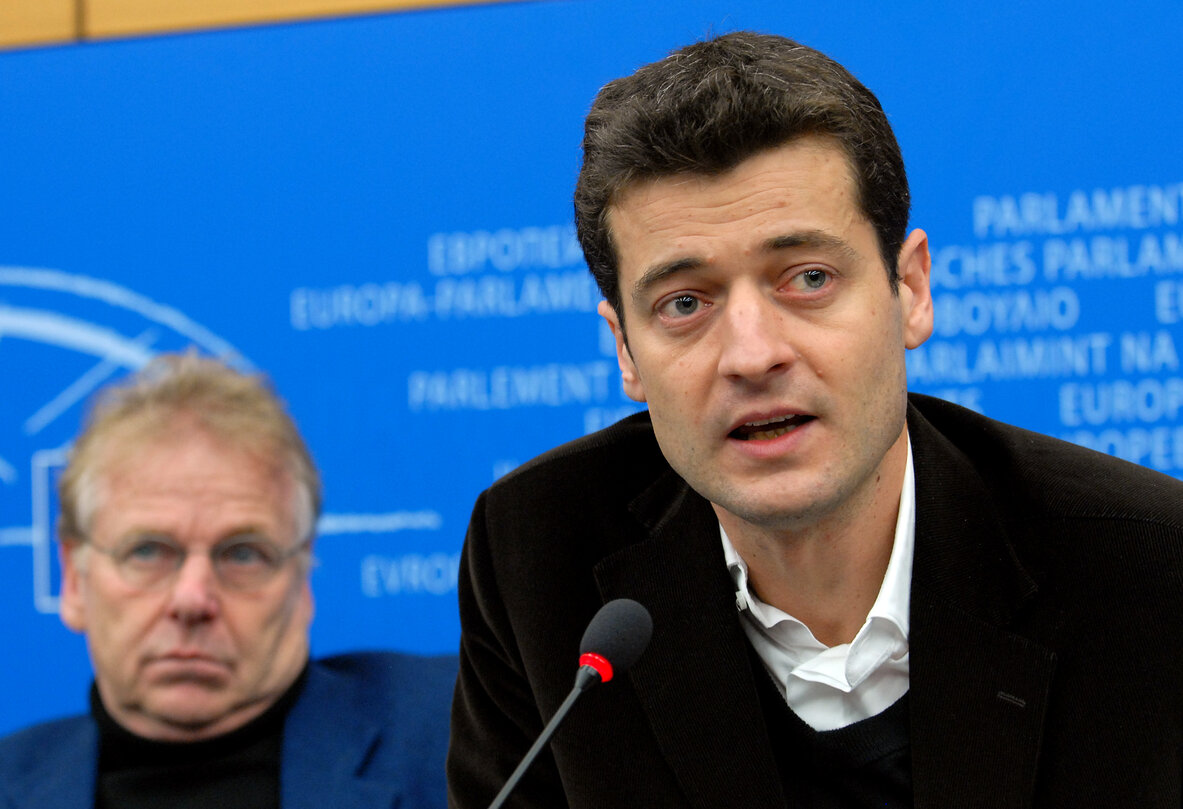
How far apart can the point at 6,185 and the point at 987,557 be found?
2604 mm

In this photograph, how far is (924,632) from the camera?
1488 mm

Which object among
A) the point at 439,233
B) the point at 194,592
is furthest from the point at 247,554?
the point at 439,233

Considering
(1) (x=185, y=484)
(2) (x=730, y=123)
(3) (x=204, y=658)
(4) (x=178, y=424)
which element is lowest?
(3) (x=204, y=658)

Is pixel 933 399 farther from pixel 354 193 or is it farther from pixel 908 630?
pixel 354 193

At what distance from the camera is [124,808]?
2262 millimetres

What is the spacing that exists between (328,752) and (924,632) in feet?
4.11

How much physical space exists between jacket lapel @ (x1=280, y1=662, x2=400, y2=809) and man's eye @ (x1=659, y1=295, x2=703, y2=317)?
119cm

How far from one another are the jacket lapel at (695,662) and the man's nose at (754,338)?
361 mm

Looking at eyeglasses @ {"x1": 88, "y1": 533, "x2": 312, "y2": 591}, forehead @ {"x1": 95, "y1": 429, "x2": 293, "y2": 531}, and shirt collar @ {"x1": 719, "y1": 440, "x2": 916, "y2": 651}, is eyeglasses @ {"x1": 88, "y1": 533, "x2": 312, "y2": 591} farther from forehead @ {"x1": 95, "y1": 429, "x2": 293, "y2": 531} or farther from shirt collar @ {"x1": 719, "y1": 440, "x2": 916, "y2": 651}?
shirt collar @ {"x1": 719, "y1": 440, "x2": 916, "y2": 651}

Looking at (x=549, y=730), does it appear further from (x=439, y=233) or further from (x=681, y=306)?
(x=439, y=233)

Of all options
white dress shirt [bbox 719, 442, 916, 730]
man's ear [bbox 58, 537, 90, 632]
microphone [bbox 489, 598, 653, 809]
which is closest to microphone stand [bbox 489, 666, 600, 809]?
microphone [bbox 489, 598, 653, 809]

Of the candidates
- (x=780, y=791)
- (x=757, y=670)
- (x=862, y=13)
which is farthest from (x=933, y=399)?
(x=862, y=13)

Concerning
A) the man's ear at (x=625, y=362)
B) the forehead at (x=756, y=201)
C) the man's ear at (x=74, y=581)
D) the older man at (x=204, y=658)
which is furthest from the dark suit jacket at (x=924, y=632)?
the man's ear at (x=74, y=581)

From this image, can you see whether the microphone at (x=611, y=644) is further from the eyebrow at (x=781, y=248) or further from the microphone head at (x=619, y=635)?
the eyebrow at (x=781, y=248)
